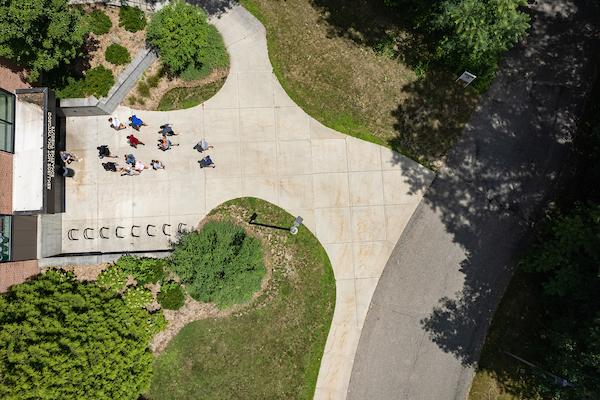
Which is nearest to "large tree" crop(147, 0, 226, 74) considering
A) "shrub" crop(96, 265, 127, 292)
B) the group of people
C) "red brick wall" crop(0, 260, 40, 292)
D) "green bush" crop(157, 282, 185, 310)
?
Result: the group of people

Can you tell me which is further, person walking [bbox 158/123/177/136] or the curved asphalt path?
person walking [bbox 158/123/177/136]

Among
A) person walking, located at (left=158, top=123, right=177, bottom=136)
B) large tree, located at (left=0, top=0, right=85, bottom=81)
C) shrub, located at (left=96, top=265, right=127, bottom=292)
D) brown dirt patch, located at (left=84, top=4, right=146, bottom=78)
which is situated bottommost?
shrub, located at (left=96, top=265, right=127, bottom=292)

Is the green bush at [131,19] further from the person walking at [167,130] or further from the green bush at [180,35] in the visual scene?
the person walking at [167,130]

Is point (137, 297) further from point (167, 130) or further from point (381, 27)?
point (381, 27)

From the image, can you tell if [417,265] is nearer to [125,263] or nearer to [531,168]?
[531,168]

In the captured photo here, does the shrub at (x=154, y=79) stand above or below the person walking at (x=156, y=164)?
above

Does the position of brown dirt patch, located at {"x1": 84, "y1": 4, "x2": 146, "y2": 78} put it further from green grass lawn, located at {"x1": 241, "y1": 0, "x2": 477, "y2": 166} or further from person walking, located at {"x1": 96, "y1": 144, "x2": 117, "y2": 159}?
green grass lawn, located at {"x1": 241, "y1": 0, "x2": 477, "y2": 166}

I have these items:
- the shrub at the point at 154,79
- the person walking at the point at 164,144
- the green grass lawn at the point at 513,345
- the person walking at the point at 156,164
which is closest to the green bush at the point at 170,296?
the person walking at the point at 156,164

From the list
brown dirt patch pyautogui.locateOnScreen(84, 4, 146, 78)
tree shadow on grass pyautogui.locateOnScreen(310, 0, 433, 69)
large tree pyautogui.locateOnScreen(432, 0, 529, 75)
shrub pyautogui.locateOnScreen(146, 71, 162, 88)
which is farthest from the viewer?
tree shadow on grass pyautogui.locateOnScreen(310, 0, 433, 69)
